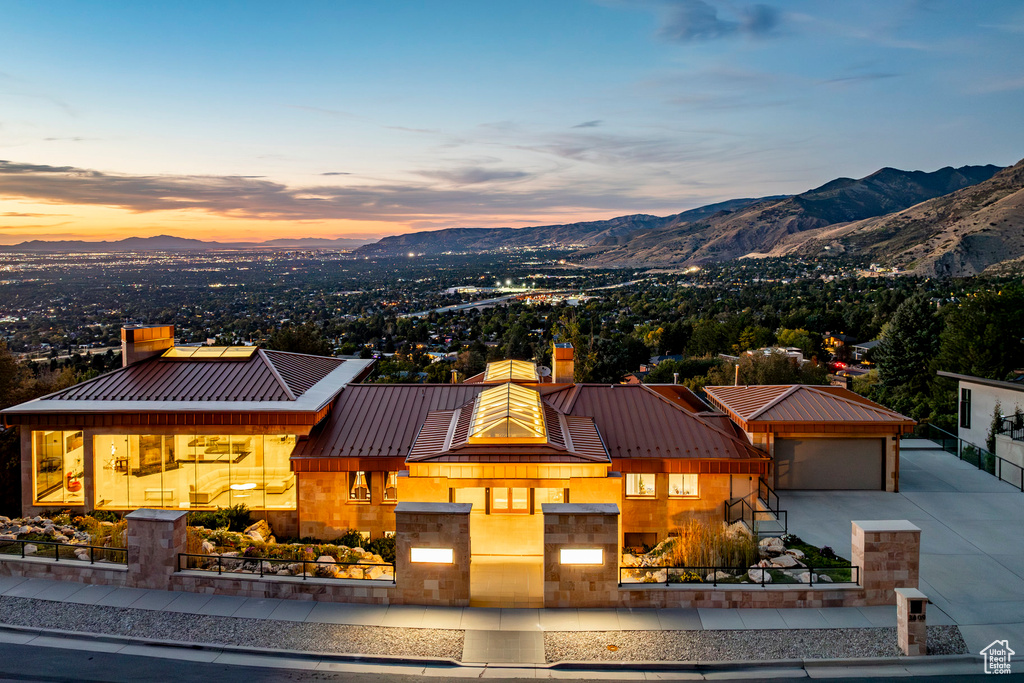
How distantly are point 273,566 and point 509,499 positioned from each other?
5.83 m

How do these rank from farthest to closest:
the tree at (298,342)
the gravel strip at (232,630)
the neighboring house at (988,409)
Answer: the tree at (298,342)
the neighboring house at (988,409)
the gravel strip at (232,630)

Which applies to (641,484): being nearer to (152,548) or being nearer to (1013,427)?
(152,548)

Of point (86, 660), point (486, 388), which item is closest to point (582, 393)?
point (486, 388)

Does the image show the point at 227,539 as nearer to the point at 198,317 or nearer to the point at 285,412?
the point at 285,412

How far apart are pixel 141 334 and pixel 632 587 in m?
19.8

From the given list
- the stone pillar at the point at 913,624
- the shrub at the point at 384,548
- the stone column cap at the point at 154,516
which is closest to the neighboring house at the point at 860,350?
the shrub at the point at 384,548

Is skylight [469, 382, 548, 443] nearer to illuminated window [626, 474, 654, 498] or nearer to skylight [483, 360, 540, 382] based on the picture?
skylight [483, 360, 540, 382]

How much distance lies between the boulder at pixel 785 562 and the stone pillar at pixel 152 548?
12464 millimetres

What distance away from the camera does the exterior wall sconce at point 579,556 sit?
500 inches

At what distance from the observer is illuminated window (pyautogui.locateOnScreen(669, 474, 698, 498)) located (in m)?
19.6

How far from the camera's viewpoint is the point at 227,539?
17.0 meters

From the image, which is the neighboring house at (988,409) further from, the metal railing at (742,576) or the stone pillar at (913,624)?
the stone pillar at (913,624)

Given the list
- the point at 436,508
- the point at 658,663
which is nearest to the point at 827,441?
the point at 658,663

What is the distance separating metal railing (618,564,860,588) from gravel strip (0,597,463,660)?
3.99m
